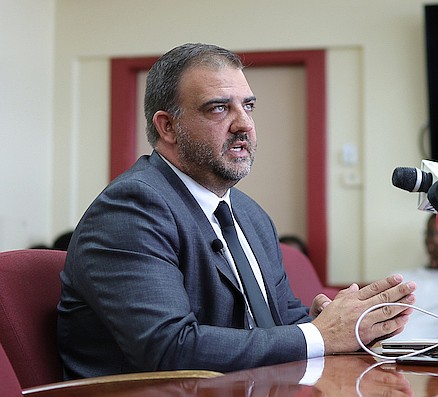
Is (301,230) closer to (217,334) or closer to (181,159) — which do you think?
(181,159)

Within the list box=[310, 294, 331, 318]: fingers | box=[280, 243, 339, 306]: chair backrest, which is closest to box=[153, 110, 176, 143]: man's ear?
box=[310, 294, 331, 318]: fingers

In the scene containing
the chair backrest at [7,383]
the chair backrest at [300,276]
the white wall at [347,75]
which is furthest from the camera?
the white wall at [347,75]

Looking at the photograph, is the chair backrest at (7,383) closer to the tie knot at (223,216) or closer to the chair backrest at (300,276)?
the tie knot at (223,216)

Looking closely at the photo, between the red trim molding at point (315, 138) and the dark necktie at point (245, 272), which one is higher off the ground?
the red trim molding at point (315, 138)

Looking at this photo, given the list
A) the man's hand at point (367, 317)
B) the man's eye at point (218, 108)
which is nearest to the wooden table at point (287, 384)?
the man's hand at point (367, 317)

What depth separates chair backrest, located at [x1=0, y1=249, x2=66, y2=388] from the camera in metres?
1.78

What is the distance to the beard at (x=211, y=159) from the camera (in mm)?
2057

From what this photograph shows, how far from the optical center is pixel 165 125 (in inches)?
84.5

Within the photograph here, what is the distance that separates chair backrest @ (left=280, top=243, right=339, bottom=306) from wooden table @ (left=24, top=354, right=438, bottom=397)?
4.45ft

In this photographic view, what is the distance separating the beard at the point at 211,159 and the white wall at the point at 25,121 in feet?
10.7

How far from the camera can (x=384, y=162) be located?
5.40m

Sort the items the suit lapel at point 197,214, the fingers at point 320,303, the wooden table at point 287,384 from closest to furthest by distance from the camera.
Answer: the wooden table at point 287,384 < the suit lapel at point 197,214 < the fingers at point 320,303

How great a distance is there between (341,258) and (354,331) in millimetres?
3802

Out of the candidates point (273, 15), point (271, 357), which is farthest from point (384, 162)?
point (271, 357)
